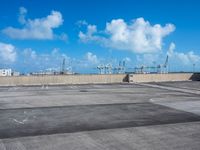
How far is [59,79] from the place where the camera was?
1971 inches

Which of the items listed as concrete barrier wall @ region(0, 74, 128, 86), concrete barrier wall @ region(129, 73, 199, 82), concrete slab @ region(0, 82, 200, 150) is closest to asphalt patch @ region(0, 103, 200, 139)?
concrete slab @ region(0, 82, 200, 150)

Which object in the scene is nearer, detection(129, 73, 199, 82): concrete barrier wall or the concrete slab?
the concrete slab

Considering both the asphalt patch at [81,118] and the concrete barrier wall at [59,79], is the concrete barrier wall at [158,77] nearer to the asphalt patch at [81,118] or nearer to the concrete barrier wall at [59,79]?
the concrete barrier wall at [59,79]

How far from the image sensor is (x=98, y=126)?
17125mm

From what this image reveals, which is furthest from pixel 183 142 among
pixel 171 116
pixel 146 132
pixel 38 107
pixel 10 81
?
pixel 10 81

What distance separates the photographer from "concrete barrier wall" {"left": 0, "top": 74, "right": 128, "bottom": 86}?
47.7 meters

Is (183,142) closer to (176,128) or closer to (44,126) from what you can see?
(176,128)

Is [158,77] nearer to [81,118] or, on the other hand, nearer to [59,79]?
[59,79]

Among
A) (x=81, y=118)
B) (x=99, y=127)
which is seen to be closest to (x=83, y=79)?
(x=81, y=118)

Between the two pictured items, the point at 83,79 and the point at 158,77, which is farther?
the point at 158,77

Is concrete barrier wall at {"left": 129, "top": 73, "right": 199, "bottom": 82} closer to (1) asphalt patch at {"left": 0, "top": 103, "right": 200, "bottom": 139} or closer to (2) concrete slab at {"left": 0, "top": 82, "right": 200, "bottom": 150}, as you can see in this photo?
(2) concrete slab at {"left": 0, "top": 82, "right": 200, "bottom": 150}

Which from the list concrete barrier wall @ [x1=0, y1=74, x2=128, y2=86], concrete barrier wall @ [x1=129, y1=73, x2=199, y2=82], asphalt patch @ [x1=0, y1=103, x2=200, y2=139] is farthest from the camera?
concrete barrier wall @ [x1=129, y1=73, x2=199, y2=82]

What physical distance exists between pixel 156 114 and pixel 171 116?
48.1 inches

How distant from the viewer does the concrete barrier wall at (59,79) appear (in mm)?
47688
